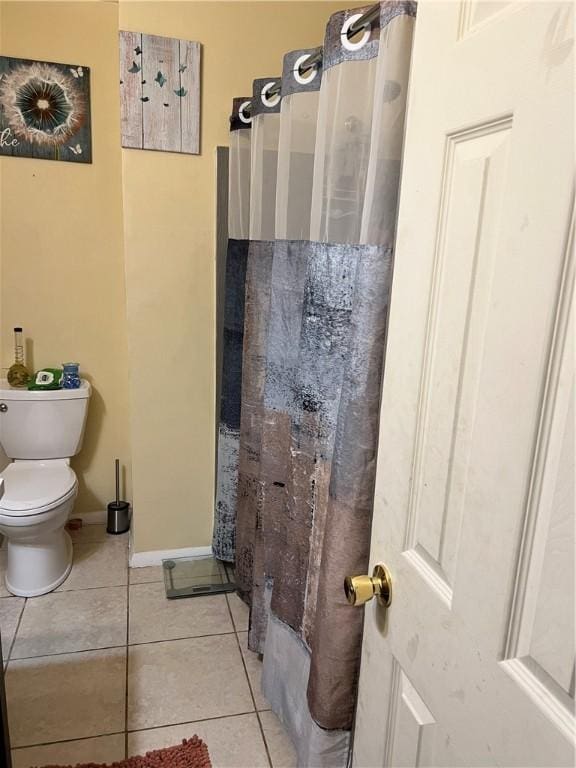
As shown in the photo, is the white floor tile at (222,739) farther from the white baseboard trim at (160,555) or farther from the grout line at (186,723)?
the white baseboard trim at (160,555)

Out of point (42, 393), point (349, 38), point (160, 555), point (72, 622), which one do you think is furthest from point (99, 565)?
point (349, 38)

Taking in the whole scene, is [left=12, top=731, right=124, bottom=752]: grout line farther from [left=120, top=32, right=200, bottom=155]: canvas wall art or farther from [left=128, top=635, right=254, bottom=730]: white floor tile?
[left=120, top=32, right=200, bottom=155]: canvas wall art

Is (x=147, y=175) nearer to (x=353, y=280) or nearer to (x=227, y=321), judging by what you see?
(x=227, y=321)

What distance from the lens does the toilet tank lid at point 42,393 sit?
235 centimetres

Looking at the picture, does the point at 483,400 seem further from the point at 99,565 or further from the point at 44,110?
Result: the point at 44,110

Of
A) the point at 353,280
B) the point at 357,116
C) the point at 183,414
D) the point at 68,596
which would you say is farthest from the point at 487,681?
the point at 68,596

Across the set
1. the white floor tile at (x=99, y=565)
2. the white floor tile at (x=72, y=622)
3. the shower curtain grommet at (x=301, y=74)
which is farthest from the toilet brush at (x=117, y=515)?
the shower curtain grommet at (x=301, y=74)

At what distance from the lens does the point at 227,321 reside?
2.15 m

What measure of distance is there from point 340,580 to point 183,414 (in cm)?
131

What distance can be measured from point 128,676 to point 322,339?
1.37 meters

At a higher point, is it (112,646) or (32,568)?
(32,568)

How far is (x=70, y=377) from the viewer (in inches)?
96.8

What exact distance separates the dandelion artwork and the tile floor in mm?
1880

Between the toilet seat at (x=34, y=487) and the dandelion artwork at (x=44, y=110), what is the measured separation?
1373 mm
